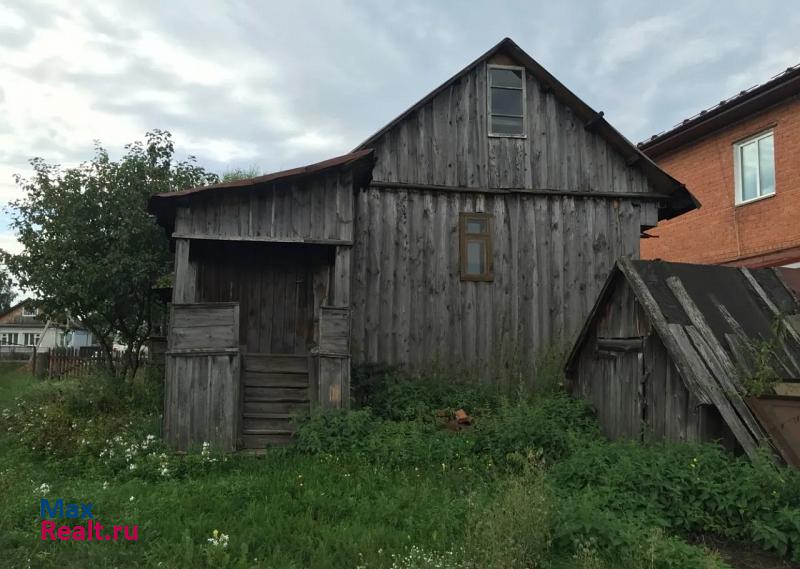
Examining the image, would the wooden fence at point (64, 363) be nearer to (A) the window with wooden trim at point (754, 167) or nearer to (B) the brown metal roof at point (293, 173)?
(B) the brown metal roof at point (293, 173)

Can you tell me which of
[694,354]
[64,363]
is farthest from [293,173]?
[64,363]

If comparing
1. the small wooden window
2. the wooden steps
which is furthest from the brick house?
the wooden steps

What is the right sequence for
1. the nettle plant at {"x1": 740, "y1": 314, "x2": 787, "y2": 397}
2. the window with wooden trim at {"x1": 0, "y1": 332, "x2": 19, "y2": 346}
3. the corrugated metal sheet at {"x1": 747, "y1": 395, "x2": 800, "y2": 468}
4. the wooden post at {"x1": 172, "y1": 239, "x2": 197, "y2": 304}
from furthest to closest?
the window with wooden trim at {"x1": 0, "y1": 332, "x2": 19, "y2": 346}, the wooden post at {"x1": 172, "y1": 239, "x2": 197, "y2": 304}, the nettle plant at {"x1": 740, "y1": 314, "x2": 787, "y2": 397}, the corrugated metal sheet at {"x1": 747, "y1": 395, "x2": 800, "y2": 468}

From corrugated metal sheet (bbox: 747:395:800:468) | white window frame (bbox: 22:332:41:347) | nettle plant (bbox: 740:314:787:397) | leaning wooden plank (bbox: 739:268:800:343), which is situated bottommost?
white window frame (bbox: 22:332:41:347)

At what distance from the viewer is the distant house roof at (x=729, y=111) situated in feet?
40.7

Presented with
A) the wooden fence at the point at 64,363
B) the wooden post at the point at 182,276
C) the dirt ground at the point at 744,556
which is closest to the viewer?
the dirt ground at the point at 744,556

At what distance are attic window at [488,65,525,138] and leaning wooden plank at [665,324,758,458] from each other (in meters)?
6.43

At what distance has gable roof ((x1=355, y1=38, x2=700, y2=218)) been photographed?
38.1 ft

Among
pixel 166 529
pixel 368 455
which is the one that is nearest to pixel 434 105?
pixel 368 455

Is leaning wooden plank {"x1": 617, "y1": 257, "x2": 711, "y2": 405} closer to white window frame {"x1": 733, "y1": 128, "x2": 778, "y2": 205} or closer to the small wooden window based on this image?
the small wooden window

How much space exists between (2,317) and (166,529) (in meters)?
61.1

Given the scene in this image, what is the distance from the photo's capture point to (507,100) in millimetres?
11891

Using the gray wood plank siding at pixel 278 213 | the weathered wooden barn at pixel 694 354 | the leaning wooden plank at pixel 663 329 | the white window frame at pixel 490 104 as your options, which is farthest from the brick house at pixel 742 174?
the gray wood plank siding at pixel 278 213

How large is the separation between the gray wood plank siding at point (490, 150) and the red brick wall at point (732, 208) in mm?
3498
